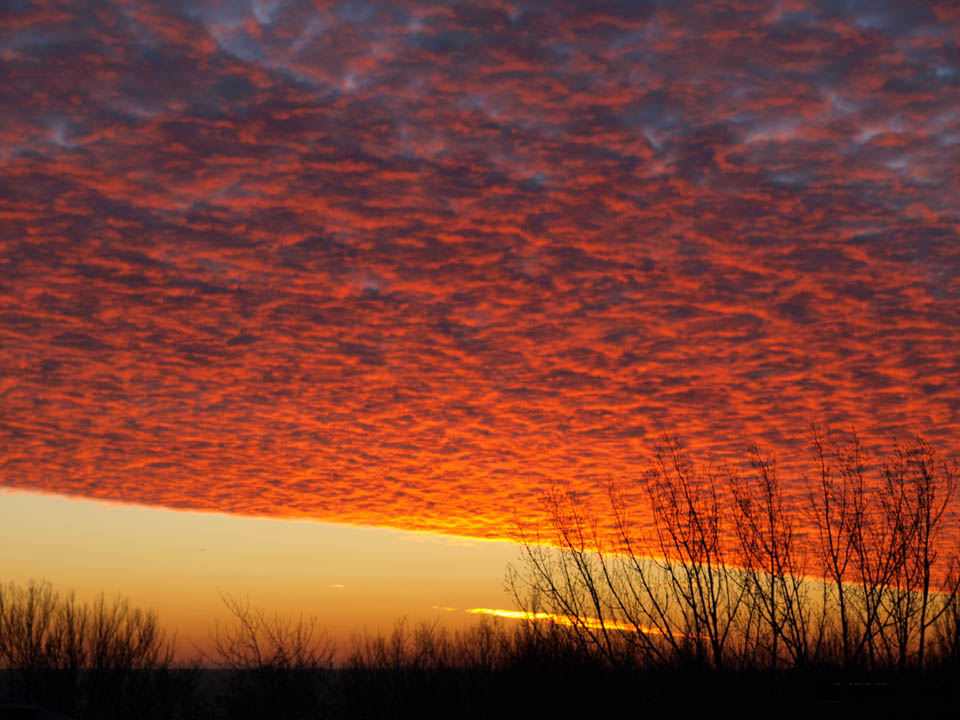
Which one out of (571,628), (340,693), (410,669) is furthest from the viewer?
(340,693)

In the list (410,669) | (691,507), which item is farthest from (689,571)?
(410,669)

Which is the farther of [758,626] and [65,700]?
[65,700]

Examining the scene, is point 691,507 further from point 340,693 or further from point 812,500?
point 340,693

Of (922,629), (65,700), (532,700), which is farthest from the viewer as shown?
(65,700)

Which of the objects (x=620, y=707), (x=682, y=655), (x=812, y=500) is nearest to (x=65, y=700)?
(x=620, y=707)

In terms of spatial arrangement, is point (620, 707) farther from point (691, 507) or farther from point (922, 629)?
point (922, 629)

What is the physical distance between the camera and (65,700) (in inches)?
1582

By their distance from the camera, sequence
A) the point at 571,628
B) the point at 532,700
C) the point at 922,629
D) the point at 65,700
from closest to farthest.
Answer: the point at 922,629 < the point at 571,628 < the point at 532,700 < the point at 65,700

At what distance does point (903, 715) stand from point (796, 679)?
250 centimetres

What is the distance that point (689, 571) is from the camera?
21.8 m

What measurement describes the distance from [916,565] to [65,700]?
34.1 metres

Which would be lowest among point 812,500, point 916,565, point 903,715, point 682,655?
point 903,715

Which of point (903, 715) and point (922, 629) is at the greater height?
point (922, 629)

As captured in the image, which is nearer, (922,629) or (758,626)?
(922,629)
